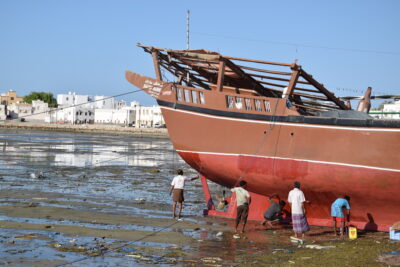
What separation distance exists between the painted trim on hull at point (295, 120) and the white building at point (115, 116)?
12265 centimetres

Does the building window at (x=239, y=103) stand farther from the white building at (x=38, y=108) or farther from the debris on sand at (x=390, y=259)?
the white building at (x=38, y=108)

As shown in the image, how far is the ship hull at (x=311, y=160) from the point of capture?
13719 millimetres

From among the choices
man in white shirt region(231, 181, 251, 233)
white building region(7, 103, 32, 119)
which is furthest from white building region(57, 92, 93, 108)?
man in white shirt region(231, 181, 251, 233)

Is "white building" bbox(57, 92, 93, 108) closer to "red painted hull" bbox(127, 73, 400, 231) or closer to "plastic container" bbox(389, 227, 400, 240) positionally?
"red painted hull" bbox(127, 73, 400, 231)

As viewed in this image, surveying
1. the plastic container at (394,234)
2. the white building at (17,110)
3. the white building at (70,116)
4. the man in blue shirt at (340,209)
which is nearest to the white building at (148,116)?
the white building at (70,116)

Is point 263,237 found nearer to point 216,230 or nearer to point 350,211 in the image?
point 216,230

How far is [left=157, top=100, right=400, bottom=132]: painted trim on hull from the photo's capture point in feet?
44.7

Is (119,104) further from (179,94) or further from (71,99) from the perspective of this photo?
(179,94)

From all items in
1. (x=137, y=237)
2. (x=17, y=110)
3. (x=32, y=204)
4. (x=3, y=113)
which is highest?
(x=17, y=110)

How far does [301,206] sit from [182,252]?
3.44m

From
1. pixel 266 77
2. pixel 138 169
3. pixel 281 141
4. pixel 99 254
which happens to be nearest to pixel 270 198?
pixel 281 141

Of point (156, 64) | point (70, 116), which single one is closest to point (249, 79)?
point (156, 64)

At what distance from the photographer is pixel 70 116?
435 ft

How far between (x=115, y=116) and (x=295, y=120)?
127 m
